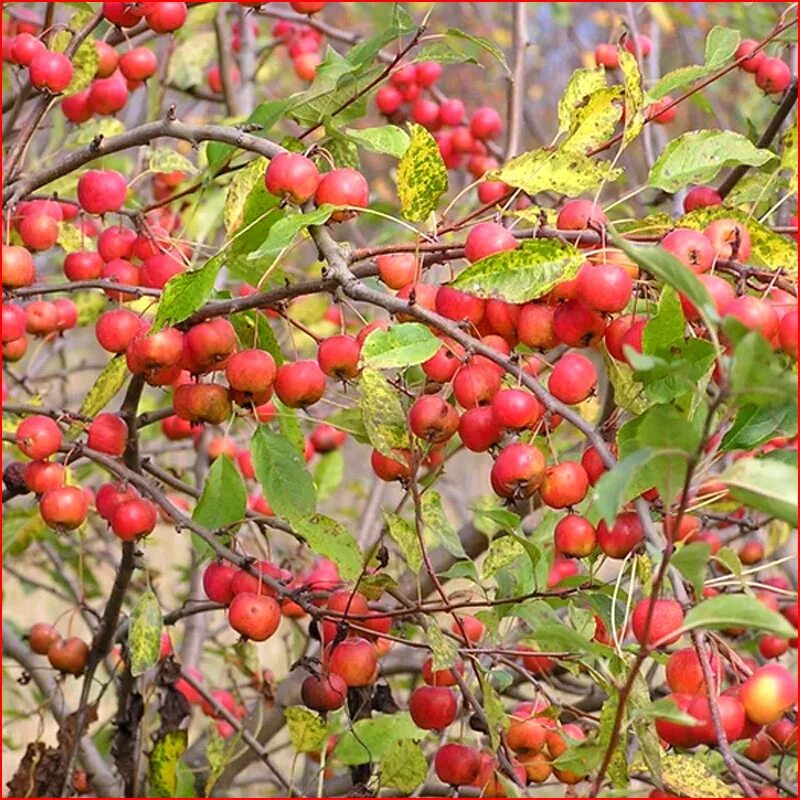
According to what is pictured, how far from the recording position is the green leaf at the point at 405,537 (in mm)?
988

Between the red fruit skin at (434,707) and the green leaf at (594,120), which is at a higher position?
the green leaf at (594,120)

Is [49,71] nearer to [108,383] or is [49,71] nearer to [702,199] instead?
[108,383]

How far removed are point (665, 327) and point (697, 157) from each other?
220 mm

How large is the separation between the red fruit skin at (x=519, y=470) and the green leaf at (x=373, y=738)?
367mm

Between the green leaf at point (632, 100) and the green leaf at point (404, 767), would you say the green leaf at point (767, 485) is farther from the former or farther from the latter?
the green leaf at point (404, 767)

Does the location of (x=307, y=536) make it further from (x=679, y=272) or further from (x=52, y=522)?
(x=679, y=272)

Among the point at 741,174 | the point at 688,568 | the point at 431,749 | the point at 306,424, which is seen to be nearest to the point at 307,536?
the point at 688,568

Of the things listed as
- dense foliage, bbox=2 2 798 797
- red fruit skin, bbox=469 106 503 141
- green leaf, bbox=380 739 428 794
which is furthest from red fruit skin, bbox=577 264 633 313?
red fruit skin, bbox=469 106 503 141

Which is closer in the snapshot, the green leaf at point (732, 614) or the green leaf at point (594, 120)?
the green leaf at point (732, 614)

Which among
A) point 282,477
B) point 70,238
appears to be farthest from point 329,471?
point 282,477

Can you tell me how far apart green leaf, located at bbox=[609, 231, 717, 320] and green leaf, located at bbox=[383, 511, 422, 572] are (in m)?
0.37

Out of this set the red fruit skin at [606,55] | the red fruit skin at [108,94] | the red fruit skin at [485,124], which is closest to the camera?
the red fruit skin at [108,94]

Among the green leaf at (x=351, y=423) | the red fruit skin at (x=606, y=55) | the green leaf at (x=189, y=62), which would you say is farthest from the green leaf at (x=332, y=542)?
the green leaf at (x=189, y=62)

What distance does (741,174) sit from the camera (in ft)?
4.53
